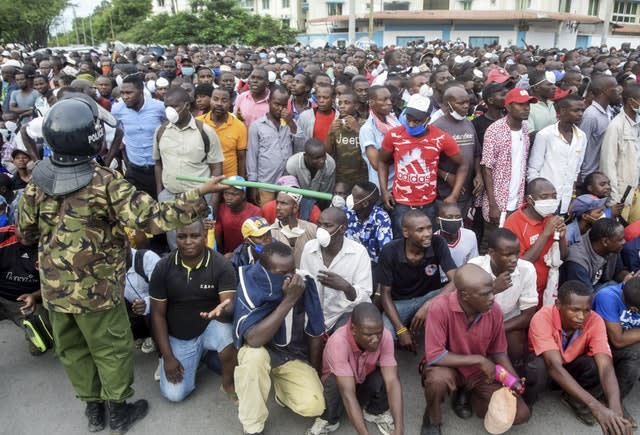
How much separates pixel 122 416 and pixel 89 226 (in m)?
1.35

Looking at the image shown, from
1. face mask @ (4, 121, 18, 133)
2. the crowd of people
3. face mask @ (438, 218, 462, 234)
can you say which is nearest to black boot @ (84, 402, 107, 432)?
the crowd of people

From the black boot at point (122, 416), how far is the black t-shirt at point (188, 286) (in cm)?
58

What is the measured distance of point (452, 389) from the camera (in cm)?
321

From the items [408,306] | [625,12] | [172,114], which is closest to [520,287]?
[408,306]

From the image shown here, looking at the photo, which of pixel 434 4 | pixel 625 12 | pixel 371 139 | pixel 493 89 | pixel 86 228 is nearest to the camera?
pixel 86 228

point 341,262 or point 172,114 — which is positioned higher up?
point 172,114

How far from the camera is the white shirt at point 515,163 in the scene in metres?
4.70

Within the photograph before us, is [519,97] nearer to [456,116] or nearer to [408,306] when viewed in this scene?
[456,116]

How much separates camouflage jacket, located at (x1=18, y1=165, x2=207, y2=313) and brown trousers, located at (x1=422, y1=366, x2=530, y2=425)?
1.79 meters

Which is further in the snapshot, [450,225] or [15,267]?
[450,225]

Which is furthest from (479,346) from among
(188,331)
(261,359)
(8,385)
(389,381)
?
(8,385)

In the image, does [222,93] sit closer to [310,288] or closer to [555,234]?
[310,288]

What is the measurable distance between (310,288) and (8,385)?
243 cm

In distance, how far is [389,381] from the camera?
315 centimetres
